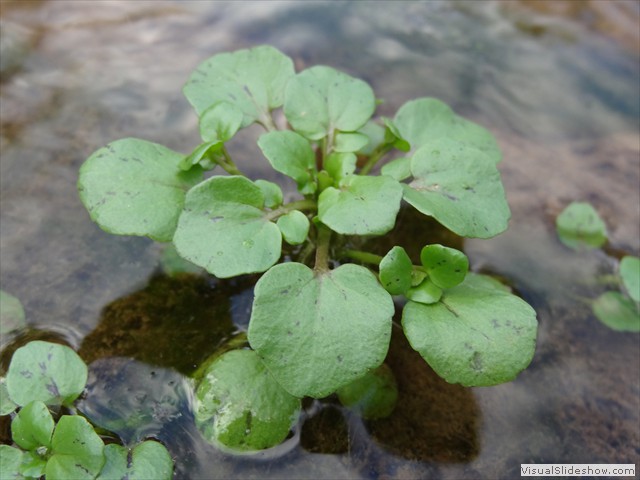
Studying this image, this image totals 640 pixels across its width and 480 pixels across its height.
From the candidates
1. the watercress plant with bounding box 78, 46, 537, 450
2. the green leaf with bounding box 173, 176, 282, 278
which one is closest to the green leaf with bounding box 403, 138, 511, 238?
the watercress plant with bounding box 78, 46, 537, 450

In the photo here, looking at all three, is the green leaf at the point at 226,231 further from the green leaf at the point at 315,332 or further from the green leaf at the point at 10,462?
the green leaf at the point at 10,462

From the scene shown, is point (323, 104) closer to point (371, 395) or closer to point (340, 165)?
point (340, 165)

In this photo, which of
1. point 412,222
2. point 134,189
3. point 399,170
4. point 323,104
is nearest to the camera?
point 134,189

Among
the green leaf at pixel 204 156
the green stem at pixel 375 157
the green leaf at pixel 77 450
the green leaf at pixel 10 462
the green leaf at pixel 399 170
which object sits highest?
the green leaf at pixel 204 156

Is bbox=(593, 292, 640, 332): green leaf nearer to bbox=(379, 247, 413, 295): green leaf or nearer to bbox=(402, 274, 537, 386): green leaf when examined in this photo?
bbox=(402, 274, 537, 386): green leaf

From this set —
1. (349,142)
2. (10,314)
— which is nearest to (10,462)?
(10,314)

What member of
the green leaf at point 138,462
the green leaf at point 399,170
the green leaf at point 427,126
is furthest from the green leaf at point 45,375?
the green leaf at point 427,126
